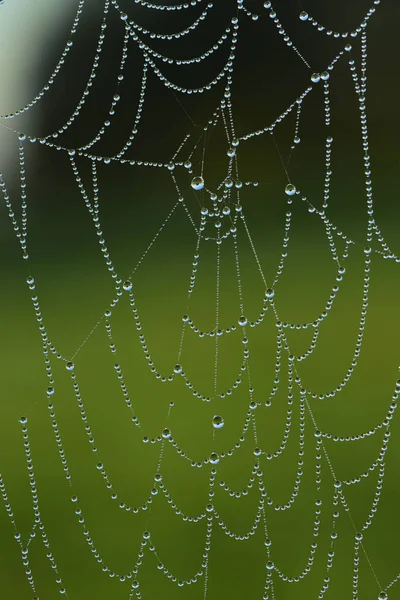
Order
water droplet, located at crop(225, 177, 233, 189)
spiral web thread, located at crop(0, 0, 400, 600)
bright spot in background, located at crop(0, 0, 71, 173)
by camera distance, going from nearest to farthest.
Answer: spiral web thread, located at crop(0, 0, 400, 600), water droplet, located at crop(225, 177, 233, 189), bright spot in background, located at crop(0, 0, 71, 173)

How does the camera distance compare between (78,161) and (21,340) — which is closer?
(21,340)

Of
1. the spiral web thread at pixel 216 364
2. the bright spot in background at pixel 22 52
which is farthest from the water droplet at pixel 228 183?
the bright spot in background at pixel 22 52

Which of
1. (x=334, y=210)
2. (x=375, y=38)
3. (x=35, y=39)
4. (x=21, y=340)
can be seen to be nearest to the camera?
(x=35, y=39)

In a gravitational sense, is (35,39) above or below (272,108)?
above

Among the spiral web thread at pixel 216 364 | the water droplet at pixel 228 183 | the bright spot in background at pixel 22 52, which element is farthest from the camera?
the bright spot in background at pixel 22 52

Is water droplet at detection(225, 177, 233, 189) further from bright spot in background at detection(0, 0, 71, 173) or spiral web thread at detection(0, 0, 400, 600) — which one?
bright spot in background at detection(0, 0, 71, 173)

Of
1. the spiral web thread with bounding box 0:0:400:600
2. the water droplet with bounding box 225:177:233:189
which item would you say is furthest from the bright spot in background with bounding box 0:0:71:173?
the water droplet with bounding box 225:177:233:189

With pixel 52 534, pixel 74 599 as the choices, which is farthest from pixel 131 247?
pixel 74 599

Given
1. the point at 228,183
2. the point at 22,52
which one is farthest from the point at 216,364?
the point at 22,52

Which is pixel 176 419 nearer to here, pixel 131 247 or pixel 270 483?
pixel 270 483

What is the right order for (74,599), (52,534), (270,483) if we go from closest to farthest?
(74,599) < (52,534) < (270,483)

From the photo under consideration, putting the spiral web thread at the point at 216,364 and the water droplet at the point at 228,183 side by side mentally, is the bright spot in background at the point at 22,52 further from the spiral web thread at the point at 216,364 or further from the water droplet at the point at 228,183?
the water droplet at the point at 228,183
